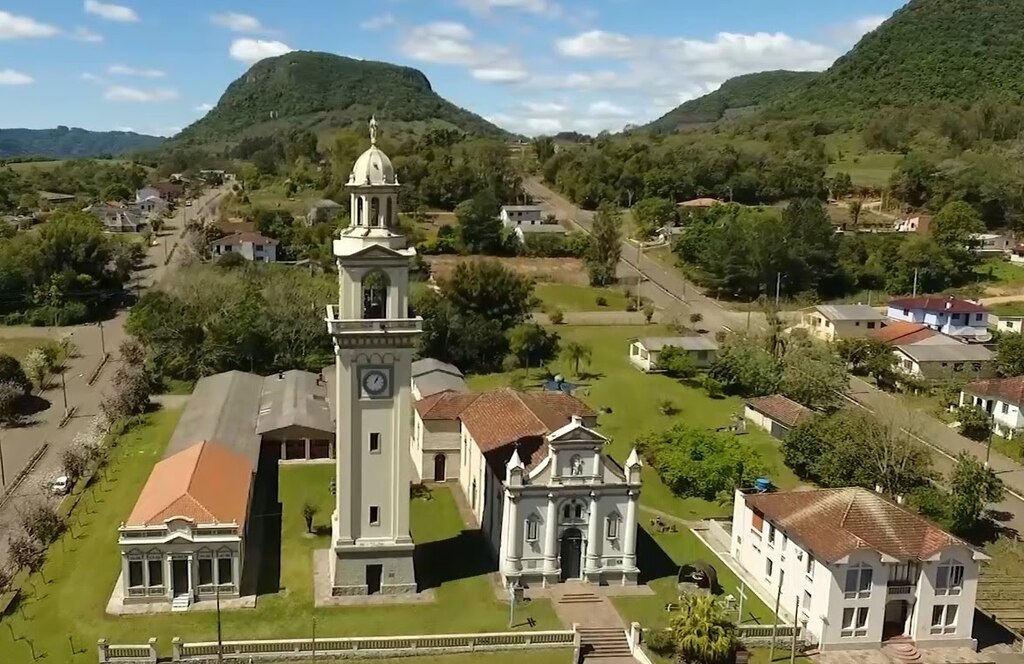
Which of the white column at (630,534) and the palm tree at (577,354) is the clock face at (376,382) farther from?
the palm tree at (577,354)

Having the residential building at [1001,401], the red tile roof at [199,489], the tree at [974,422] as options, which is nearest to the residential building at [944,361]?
the residential building at [1001,401]

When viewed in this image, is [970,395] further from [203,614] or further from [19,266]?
[19,266]

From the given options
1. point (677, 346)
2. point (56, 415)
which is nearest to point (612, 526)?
point (677, 346)

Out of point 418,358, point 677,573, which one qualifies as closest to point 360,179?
point 677,573

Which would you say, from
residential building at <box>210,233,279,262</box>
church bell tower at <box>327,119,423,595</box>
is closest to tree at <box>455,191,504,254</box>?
residential building at <box>210,233,279,262</box>

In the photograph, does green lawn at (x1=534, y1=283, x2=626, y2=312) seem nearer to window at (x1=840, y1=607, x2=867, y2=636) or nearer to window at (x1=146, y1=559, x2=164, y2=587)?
window at (x1=840, y1=607, x2=867, y2=636)

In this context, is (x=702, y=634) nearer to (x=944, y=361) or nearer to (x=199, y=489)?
(x=199, y=489)

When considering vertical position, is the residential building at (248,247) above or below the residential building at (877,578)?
above
